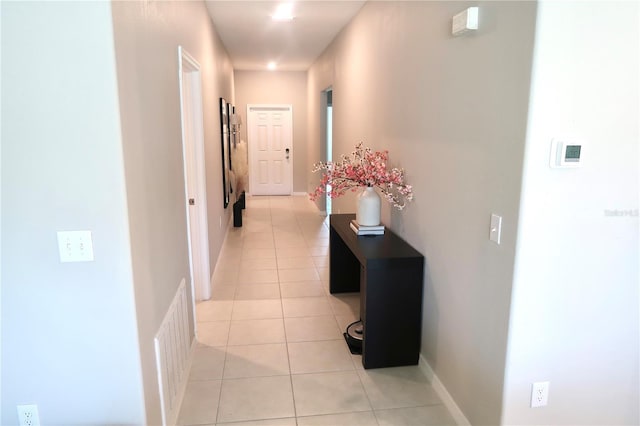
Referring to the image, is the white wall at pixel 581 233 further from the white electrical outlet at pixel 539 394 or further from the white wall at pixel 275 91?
the white wall at pixel 275 91

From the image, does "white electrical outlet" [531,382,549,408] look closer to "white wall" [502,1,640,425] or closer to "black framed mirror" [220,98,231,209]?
"white wall" [502,1,640,425]

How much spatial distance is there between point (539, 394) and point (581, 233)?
0.72 metres

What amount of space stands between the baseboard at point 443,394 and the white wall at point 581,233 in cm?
38

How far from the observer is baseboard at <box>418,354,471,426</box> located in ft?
7.04

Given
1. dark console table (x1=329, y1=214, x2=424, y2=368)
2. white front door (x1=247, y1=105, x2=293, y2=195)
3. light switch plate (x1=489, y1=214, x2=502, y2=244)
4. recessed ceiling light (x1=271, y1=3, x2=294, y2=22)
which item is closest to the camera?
light switch plate (x1=489, y1=214, x2=502, y2=244)

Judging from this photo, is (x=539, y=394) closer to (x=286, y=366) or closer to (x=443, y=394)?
(x=443, y=394)

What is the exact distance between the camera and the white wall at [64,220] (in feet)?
4.54

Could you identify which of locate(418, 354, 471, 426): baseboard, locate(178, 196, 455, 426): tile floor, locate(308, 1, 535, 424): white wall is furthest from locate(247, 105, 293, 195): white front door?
locate(418, 354, 471, 426): baseboard

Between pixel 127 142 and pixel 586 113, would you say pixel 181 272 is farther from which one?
pixel 586 113

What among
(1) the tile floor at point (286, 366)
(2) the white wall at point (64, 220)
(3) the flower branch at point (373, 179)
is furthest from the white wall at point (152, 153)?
(3) the flower branch at point (373, 179)

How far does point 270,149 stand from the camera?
29.5ft

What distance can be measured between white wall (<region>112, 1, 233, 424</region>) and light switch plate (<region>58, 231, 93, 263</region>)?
0.49ft

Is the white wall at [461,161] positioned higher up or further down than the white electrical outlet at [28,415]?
higher up

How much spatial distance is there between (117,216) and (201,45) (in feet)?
8.62
